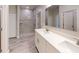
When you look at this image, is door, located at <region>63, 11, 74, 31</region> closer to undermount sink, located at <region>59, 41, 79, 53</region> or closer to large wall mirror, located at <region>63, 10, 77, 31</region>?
large wall mirror, located at <region>63, 10, 77, 31</region>

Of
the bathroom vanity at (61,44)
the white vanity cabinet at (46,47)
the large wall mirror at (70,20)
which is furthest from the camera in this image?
the large wall mirror at (70,20)

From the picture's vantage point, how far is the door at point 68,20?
2.11 m

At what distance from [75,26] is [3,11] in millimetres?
2086

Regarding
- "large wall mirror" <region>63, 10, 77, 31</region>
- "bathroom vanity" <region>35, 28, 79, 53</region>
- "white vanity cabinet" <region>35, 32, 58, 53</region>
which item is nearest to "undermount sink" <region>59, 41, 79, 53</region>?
"bathroom vanity" <region>35, 28, 79, 53</region>

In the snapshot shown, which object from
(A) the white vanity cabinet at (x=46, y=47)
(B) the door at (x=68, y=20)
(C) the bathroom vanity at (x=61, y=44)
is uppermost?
(B) the door at (x=68, y=20)

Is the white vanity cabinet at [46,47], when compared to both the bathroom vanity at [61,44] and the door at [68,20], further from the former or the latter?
the door at [68,20]

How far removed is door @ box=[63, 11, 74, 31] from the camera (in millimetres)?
2111

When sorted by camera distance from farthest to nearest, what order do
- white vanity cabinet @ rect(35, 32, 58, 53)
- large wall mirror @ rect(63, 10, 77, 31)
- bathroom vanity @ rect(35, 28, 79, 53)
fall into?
large wall mirror @ rect(63, 10, 77, 31), white vanity cabinet @ rect(35, 32, 58, 53), bathroom vanity @ rect(35, 28, 79, 53)

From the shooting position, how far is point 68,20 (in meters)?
2.26

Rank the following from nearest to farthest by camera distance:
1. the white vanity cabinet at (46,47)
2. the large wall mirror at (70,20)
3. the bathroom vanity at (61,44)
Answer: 1. the bathroom vanity at (61,44)
2. the white vanity cabinet at (46,47)
3. the large wall mirror at (70,20)

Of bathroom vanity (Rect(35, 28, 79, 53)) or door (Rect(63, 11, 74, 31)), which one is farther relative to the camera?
door (Rect(63, 11, 74, 31))

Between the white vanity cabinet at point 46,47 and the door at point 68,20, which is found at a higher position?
the door at point 68,20

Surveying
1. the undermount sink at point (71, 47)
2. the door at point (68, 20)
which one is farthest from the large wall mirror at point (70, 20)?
the undermount sink at point (71, 47)
